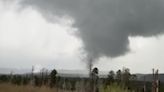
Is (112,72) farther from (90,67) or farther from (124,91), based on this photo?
(124,91)

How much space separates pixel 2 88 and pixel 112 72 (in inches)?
3055

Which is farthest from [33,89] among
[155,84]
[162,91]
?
[162,91]

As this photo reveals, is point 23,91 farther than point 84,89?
No

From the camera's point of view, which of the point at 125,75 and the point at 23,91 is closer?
the point at 23,91

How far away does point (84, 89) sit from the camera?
46.9 meters

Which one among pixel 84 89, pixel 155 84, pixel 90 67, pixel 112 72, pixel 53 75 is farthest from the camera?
pixel 112 72

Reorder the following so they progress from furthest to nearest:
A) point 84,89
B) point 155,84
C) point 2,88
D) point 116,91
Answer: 1. point 84,89
2. point 116,91
3. point 2,88
4. point 155,84

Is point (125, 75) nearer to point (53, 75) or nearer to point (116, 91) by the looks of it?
Answer: point (53, 75)

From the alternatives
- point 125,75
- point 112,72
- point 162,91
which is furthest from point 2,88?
point 112,72

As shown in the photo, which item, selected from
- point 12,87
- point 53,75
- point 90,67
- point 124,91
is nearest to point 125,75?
point 90,67

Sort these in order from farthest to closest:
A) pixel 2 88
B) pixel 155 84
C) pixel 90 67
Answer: pixel 90 67 < pixel 2 88 < pixel 155 84

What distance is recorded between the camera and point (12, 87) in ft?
113

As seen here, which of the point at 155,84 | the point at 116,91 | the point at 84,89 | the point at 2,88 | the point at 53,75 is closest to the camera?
the point at 155,84

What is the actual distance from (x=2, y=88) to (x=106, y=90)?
963cm
